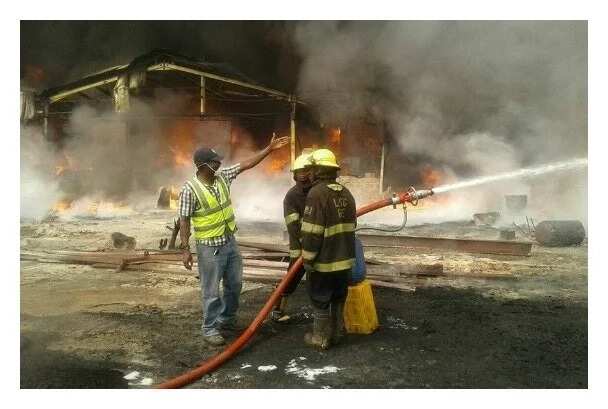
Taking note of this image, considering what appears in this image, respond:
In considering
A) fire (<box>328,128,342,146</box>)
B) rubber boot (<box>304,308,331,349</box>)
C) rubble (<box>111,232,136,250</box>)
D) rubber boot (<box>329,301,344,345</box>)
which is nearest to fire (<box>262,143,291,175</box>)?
fire (<box>328,128,342,146</box>)

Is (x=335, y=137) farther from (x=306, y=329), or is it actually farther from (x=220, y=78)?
(x=306, y=329)

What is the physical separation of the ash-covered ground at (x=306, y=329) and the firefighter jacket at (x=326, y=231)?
0.88 meters

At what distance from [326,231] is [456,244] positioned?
5.43 metres

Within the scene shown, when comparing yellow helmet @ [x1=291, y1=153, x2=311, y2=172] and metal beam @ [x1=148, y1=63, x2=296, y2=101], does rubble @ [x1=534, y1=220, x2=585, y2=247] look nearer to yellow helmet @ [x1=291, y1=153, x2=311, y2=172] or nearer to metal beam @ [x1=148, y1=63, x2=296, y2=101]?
yellow helmet @ [x1=291, y1=153, x2=311, y2=172]

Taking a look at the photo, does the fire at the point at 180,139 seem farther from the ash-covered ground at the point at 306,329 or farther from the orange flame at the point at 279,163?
the ash-covered ground at the point at 306,329

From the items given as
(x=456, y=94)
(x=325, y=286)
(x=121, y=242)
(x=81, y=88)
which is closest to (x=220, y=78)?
(x=81, y=88)

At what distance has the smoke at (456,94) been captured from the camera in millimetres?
10250

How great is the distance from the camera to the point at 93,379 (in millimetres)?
4055

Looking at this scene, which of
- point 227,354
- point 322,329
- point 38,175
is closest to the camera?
point 227,354

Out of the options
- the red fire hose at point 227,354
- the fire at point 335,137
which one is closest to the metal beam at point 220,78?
the fire at point 335,137

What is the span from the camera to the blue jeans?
4629mm

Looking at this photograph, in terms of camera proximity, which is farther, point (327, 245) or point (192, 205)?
point (192, 205)

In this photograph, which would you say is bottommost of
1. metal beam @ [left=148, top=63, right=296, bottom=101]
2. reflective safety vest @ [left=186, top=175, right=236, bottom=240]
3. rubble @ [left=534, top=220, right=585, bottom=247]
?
rubble @ [left=534, top=220, right=585, bottom=247]

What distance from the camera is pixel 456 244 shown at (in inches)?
352
